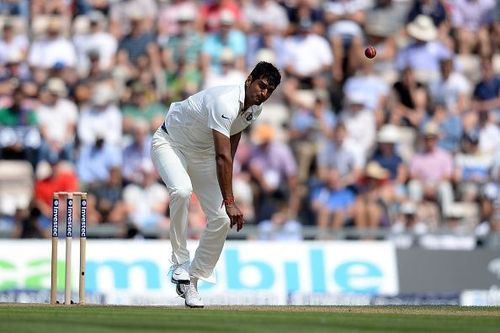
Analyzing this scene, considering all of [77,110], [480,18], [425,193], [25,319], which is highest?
[480,18]

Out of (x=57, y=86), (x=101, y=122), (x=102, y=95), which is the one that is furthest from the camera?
(x=102, y=95)

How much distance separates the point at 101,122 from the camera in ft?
57.2

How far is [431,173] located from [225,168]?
8036mm

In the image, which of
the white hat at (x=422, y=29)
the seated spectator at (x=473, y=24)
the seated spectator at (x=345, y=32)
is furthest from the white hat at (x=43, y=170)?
the seated spectator at (x=473, y=24)

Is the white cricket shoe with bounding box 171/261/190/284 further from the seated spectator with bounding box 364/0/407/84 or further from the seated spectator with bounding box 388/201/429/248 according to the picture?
the seated spectator with bounding box 364/0/407/84

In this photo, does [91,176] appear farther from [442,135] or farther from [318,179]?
[442,135]

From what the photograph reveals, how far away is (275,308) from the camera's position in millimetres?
11180

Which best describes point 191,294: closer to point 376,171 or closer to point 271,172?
point 271,172

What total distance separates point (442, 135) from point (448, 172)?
0.79 m

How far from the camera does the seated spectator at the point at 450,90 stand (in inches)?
744

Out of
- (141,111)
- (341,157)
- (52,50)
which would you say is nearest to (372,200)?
(341,157)

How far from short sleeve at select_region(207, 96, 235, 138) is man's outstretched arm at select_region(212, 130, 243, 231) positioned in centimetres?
5

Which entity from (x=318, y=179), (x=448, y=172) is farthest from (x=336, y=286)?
(x=448, y=172)

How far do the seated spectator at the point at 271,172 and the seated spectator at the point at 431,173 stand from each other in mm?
1650
